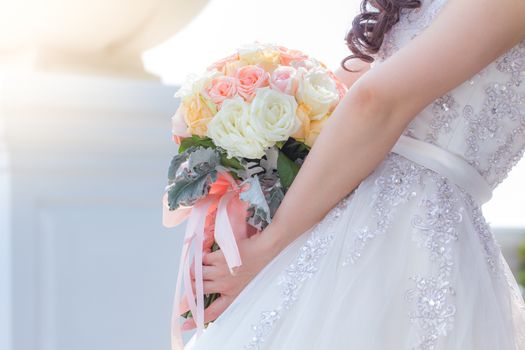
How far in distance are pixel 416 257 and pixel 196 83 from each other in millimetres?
552

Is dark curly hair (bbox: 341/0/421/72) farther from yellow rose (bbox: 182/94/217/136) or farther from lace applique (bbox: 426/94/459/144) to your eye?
yellow rose (bbox: 182/94/217/136)

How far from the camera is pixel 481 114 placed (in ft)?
5.25

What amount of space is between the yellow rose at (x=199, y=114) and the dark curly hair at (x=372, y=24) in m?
0.36

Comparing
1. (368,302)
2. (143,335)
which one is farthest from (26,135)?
(368,302)

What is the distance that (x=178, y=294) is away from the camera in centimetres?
172

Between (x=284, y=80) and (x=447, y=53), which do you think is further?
(x=284, y=80)

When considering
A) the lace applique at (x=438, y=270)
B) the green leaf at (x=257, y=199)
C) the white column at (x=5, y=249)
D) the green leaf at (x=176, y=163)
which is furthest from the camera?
the white column at (x=5, y=249)

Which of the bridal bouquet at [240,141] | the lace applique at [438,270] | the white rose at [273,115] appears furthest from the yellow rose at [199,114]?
the lace applique at [438,270]

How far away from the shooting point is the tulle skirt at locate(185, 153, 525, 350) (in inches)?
57.9

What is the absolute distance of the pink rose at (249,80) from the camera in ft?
5.38

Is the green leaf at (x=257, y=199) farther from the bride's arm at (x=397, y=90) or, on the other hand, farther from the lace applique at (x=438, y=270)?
the lace applique at (x=438, y=270)

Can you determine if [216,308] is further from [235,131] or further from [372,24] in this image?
[372,24]

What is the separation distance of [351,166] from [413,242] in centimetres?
18

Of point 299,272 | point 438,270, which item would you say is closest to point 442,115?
point 438,270
